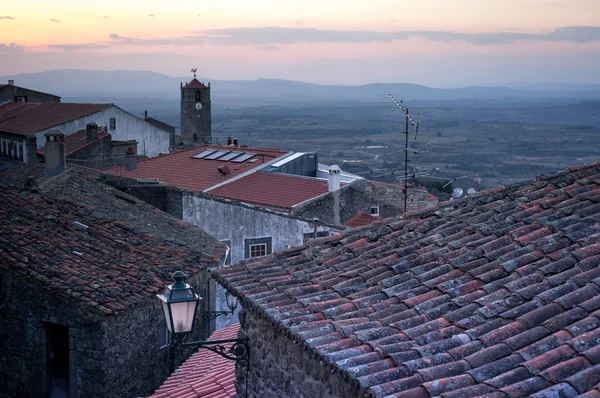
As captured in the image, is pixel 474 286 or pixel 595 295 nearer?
pixel 595 295

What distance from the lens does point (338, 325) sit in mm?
5633

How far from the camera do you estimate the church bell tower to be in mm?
73812

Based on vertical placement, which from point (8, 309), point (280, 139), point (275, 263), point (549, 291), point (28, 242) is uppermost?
point (549, 291)

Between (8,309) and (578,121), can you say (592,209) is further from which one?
(578,121)

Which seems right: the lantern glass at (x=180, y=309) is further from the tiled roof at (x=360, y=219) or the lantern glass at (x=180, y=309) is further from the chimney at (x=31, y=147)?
the chimney at (x=31, y=147)

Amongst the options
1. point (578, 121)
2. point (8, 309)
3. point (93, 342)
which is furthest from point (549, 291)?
point (578, 121)

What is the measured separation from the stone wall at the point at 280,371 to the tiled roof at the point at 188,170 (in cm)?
2187

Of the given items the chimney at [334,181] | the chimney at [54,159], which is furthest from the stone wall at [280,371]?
the chimney at [334,181]

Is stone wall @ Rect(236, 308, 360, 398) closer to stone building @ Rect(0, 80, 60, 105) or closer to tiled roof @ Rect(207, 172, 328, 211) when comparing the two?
tiled roof @ Rect(207, 172, 328, 211)

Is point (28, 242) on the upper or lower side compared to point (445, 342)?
lower

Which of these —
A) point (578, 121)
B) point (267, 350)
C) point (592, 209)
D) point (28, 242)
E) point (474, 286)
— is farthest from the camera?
point (578, 121)

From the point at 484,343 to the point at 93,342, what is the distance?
26.4 ft

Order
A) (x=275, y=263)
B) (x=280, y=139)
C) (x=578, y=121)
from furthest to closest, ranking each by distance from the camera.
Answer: (x=280, y=139) < (x=578, y=121) < (x=275, y=263)

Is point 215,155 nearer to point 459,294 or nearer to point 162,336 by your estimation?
point 162,336
